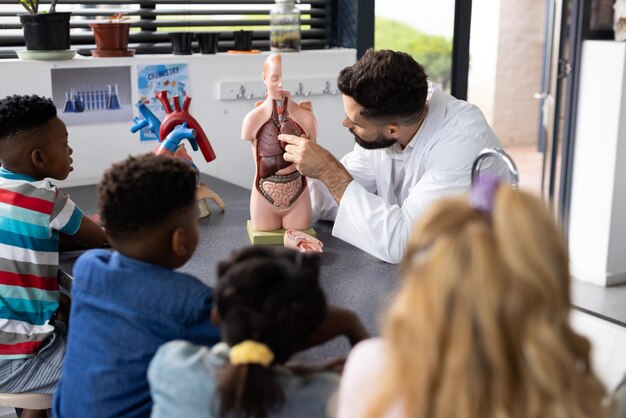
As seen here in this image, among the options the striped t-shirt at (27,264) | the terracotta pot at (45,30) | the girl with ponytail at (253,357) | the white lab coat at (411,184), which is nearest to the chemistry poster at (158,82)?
the terracotta pot at (45,30)

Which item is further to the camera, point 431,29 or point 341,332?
point 431,29

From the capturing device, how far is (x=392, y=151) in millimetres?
2137

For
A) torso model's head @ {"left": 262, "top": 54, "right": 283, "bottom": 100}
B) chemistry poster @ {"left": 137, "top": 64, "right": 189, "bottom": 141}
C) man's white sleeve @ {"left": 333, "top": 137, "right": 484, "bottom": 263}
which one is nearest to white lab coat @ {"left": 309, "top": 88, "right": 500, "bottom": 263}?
man's white sleeve @ {"left": 333, "top": 137, "right": 484, "bottom": 263}

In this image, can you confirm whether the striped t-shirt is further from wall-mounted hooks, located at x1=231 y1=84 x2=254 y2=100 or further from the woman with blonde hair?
wall-mounted hooks, located at x1=231 y1=84 x2=254 y2=100

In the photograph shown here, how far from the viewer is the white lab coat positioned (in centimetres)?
183

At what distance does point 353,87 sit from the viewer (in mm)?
1992

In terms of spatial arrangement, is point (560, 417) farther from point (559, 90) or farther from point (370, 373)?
point (559, 90)

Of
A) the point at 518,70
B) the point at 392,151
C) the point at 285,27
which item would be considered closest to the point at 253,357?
the point at 392,151

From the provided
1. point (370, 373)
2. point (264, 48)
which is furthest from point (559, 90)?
point (370, 373)

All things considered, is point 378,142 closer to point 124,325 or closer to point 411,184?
point 411,184

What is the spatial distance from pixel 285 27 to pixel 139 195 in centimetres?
181

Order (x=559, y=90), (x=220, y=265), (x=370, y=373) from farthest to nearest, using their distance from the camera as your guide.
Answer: (x=559, y=90) → (x=220, y=265) → (x=370, y=373)

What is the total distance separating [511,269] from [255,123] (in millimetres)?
1199

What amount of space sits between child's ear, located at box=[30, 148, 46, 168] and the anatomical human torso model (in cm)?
46
